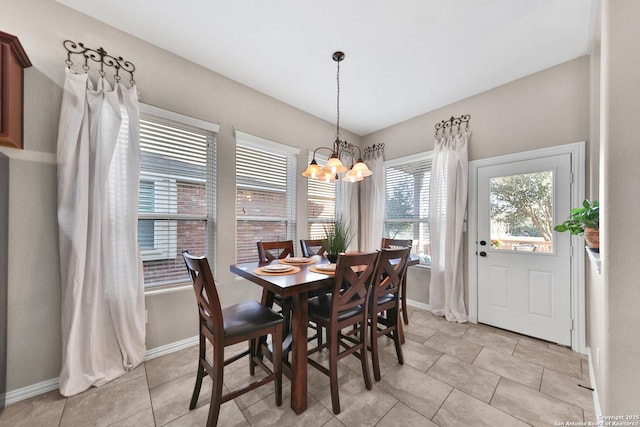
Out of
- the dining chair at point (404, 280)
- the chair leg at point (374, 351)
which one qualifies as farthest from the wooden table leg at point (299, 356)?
the dining chair at point (404, 280)

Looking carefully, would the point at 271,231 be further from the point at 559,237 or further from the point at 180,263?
the point at 559,237

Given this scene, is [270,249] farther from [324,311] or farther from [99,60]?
[99,60]

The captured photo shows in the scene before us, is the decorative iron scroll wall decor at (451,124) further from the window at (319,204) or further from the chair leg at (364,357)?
the chair leg at (364,357)

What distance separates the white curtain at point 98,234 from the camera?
1.80 m

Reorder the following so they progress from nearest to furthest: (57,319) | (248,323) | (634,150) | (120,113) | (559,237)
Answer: (634,150), (248,323), (57,319), (120,113), (559,237)

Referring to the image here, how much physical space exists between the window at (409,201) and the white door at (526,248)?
0.73 m

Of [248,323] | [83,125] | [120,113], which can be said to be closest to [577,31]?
[248,323]

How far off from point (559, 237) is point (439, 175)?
1397 mm

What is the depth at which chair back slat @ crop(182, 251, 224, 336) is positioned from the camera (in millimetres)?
1352

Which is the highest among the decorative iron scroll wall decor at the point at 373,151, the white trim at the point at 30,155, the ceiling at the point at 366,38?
the ceiling at the point at 366,38

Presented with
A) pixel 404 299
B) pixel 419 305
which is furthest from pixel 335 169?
pixel 419 305

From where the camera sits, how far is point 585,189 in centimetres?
235

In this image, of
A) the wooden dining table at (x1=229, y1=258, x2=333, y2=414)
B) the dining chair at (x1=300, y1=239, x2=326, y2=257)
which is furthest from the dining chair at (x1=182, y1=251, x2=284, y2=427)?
the dining chair at (x1=300, y1=239, x2=326, y2=257)

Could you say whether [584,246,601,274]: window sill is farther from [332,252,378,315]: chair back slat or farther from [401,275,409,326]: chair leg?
[401,275,409,326]: chair leg
